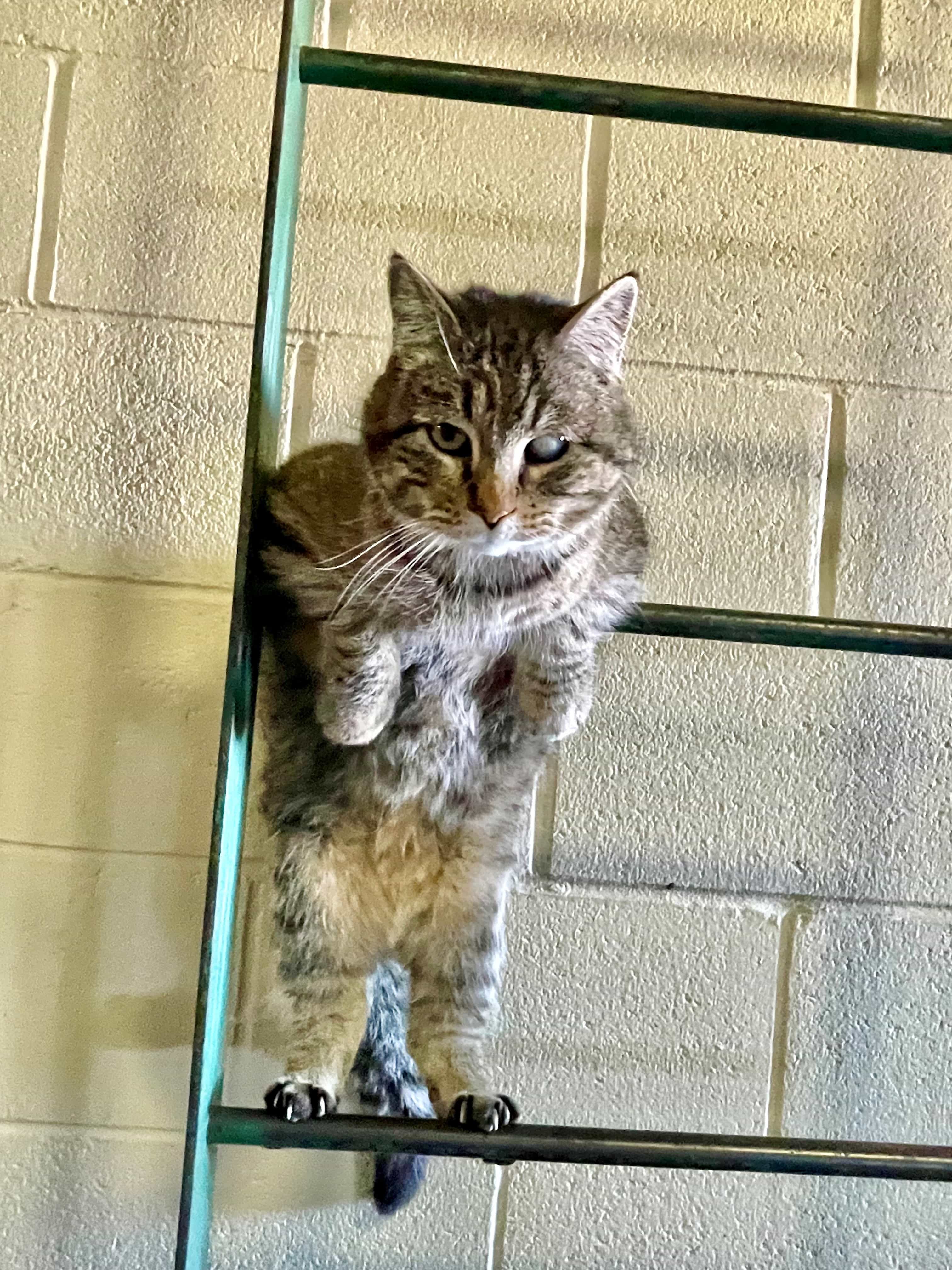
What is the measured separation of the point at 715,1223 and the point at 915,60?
4.33 ft

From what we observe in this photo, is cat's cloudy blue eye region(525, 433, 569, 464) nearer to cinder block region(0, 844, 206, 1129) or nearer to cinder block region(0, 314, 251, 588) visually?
cinder block region(0, 314, 251, 588)

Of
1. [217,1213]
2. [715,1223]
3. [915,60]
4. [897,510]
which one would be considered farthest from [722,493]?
[217,1213]

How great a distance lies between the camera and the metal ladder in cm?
72

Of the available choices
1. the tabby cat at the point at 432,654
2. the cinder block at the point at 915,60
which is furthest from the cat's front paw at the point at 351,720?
the cinder block at the point at 915,60

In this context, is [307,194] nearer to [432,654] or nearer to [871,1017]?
[432,654]

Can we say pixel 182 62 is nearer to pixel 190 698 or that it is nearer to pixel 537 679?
pixel 190 698

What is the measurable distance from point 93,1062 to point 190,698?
40 centimetres

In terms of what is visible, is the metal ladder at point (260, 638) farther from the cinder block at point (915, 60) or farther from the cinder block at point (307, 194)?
the cinder block at point (915, 60)

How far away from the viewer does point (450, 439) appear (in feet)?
2.74

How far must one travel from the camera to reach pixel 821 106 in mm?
807

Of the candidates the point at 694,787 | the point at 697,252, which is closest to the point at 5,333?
the point at 697,252

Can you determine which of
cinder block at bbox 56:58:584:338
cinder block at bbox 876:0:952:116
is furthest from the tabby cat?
cinder block at bbox 876:0:952:116

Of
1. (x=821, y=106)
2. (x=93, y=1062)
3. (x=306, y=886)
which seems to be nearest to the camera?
(x=821, y=106)

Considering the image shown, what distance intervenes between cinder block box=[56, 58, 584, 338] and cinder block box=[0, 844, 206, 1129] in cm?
62
